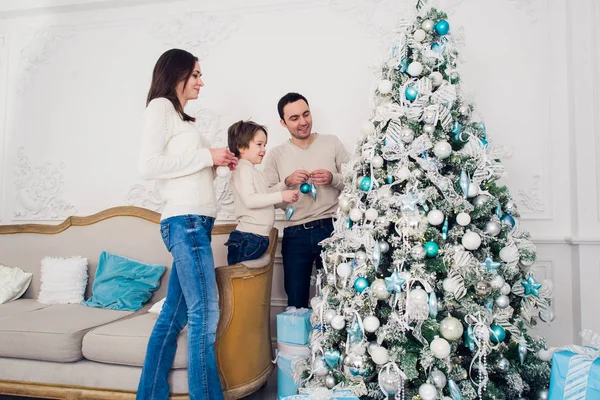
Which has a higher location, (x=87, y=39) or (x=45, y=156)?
(x=87, y=39)

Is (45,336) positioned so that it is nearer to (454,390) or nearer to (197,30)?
(454,390)

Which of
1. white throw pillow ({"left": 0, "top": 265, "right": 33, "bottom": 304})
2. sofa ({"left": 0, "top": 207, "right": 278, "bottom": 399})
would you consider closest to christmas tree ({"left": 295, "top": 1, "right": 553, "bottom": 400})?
sofa ({"left": 0, "top": 207, "right": 278, "bottom": 399})

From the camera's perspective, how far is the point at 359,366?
1800 mm

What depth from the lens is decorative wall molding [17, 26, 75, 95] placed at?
3590mm

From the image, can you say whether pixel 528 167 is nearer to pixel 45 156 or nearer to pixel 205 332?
pixel 205 332

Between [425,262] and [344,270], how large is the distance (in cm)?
34

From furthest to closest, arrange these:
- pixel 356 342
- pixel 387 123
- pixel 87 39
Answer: pixel 87 39
pixel 387 123
pixel 356 342

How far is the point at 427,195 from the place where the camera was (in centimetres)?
183

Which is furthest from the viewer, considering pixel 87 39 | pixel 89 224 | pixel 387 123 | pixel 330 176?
pixel 87 39

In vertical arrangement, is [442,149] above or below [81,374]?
above

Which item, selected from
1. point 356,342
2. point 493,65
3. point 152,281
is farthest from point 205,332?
point 493,65

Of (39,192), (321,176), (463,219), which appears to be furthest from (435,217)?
(39,192)

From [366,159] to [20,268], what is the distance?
2.66m

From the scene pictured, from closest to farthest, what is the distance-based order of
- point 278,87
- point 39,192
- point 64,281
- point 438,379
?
point 438,379 < point 64,281 < point 278,87 < point 39,192
